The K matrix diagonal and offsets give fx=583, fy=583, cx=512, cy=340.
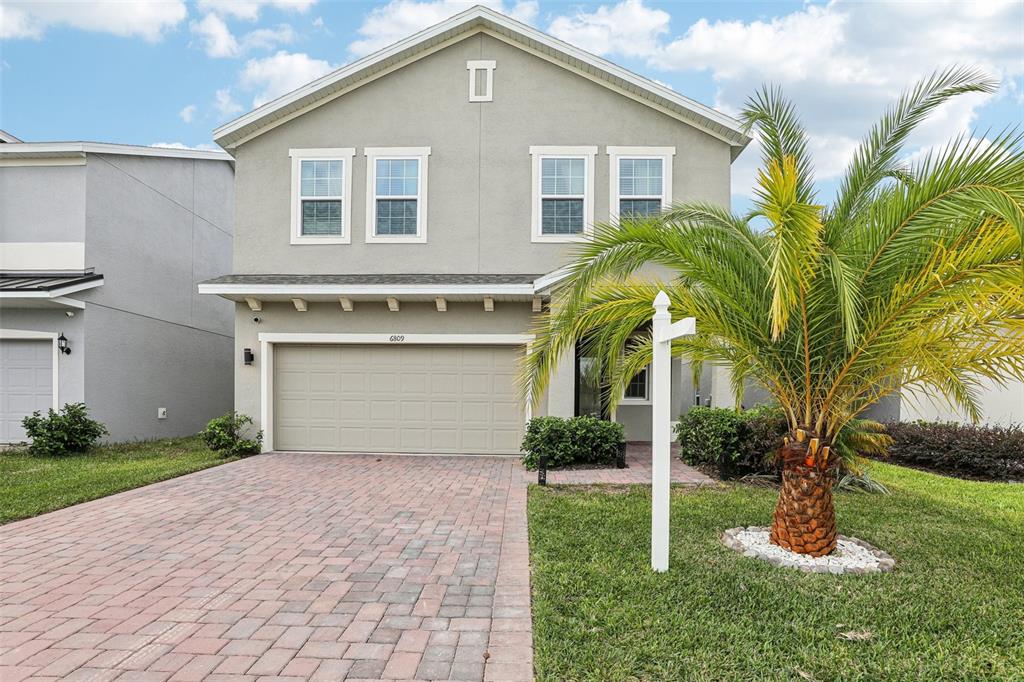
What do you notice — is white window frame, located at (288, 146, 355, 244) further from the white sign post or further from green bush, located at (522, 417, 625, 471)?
the white sign post

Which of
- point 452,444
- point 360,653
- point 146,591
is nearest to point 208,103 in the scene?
point 452,444

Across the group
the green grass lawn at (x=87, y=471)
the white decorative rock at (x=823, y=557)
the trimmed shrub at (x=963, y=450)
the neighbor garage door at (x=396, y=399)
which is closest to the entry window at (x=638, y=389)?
the neighbor garage door at (x=396, y=399)

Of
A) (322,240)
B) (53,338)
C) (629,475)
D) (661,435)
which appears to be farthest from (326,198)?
(661,435)

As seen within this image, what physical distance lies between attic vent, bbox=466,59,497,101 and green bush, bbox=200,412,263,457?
7693 mm

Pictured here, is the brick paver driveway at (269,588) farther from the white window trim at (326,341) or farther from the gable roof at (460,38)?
the gable roof at (460,38)

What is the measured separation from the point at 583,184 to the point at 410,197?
3.38 metres

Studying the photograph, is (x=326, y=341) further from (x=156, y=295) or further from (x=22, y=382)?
(x=22, y=382)

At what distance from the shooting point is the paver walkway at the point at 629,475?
852cm

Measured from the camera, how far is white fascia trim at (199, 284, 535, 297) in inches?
411

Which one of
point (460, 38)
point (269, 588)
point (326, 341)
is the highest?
point (460, 38)

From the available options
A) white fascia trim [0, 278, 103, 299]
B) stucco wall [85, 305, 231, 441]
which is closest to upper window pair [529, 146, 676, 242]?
white fascia trim [0, 278, 103, 299]

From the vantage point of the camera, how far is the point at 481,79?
11406mm

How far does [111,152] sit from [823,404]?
1402cm

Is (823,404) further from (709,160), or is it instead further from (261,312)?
(261,312)
